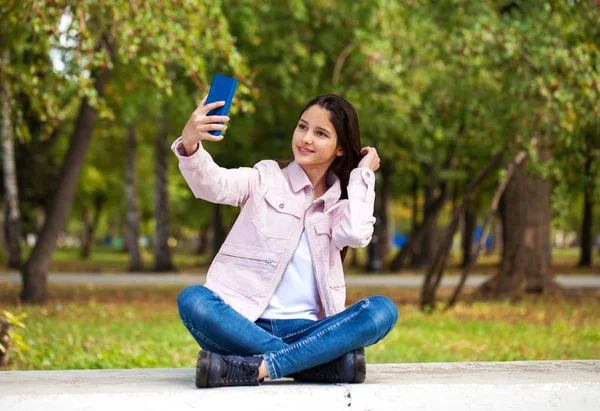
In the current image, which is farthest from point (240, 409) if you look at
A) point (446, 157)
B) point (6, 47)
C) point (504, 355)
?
point (446, 157)

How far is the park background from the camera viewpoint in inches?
348

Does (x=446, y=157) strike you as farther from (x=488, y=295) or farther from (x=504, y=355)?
(x=504, y=355)

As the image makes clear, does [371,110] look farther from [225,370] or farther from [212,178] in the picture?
[225,370]

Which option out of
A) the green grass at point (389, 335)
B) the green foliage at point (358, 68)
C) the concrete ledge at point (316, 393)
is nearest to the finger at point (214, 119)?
the concrete ledge at point (316, 393)

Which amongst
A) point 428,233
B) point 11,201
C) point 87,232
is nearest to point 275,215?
point 11,201

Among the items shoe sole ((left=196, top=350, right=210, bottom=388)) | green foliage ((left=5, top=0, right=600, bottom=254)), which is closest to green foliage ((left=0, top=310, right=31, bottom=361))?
green foliage ((left=5, top=0, right=600, bottom=254))

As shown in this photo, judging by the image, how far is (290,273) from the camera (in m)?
4.44

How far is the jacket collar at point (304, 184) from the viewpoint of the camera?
14.9 ft

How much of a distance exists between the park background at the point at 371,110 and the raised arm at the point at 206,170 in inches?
122

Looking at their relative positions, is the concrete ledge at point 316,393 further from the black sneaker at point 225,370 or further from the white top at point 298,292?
the white top at point 298,292

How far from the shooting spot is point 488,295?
1544cm

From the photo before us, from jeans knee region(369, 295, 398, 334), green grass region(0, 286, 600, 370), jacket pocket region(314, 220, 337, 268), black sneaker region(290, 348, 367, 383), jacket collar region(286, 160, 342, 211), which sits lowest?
green grass region(0, 286, 600, 370)

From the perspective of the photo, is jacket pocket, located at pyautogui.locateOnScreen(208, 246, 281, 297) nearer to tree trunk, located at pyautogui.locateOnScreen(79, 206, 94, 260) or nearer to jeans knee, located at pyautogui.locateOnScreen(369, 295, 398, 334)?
jeans knee, located at pyautogui.locateOnScreen(369, 295, 398, 334)

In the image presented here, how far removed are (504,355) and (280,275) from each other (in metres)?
4.37
